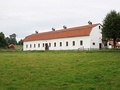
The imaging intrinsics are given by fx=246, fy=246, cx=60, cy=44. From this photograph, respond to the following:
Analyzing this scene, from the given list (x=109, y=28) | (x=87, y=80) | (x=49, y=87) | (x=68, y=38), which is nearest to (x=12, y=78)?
(x=49, y=87)

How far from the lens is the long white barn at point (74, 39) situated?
51875mm

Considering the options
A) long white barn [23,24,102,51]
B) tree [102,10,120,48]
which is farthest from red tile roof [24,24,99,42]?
tree [102,10,120,48]

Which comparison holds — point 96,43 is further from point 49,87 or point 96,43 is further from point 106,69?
point 49,87

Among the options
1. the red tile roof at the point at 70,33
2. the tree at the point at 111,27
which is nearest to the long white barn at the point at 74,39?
the red tile roof at the point at 70,33

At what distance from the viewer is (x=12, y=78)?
1211cm

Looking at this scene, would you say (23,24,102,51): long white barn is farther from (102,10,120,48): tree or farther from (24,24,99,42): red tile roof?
(102,10,120,48): tree

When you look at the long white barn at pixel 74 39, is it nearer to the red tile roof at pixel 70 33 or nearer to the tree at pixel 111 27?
the red tile roof at pixel 70 33

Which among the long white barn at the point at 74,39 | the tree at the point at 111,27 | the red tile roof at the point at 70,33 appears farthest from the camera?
the red tile roof at the point at 70,33

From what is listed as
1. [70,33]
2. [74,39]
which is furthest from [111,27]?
[70,33]

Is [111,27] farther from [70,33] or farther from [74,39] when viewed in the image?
[70,33]

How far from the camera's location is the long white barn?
5188cm

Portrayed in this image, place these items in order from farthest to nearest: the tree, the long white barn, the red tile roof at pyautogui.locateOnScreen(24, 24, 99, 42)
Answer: the red tile roof at pyautogui.locateOnScreen(24, 24, 99, 42), the long white barn, the tree

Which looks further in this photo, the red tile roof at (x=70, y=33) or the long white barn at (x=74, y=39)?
the red tile roof at (x=70, y=33)

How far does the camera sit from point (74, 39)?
55.1m
